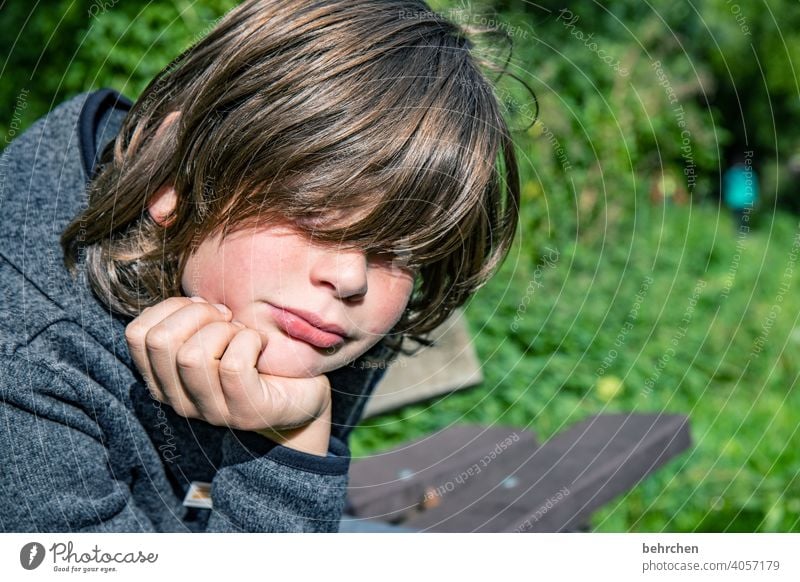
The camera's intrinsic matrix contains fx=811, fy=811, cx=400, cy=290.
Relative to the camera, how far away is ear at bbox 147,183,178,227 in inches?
36.6

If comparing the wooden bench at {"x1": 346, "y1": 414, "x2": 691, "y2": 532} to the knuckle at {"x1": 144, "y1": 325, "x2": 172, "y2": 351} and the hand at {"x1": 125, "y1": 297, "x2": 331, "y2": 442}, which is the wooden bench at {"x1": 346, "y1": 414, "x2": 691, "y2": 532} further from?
the knuckle at {"x1": 144, "y1": 325, "x2": 172, "y2": 351}

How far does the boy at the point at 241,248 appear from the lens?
2.77ft

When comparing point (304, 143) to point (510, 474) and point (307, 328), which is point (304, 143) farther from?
point (510, 474)

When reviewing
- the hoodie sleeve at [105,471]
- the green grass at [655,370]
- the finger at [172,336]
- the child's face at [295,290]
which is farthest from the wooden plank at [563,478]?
the finger at [172,336]

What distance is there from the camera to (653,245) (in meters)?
3.49

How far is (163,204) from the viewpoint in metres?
0.93

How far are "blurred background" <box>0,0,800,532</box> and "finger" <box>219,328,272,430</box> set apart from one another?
0.52m

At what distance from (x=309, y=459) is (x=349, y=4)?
20.7 inches

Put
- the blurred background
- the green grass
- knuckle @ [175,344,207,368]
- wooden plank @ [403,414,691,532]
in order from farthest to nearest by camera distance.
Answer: the green grass
the blurred background
wooden plank @ [403,414,691,532]
knuckle @ [175,344,207,368]

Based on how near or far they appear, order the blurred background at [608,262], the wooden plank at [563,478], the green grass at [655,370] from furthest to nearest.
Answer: the green grass at [655,370]
the blurred background at [608,262]
the wooden plank at [563,478]

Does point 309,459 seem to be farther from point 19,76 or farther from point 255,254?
point 19,76

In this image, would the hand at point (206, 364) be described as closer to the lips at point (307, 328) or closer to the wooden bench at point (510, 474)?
the lips at point (307, 328)
